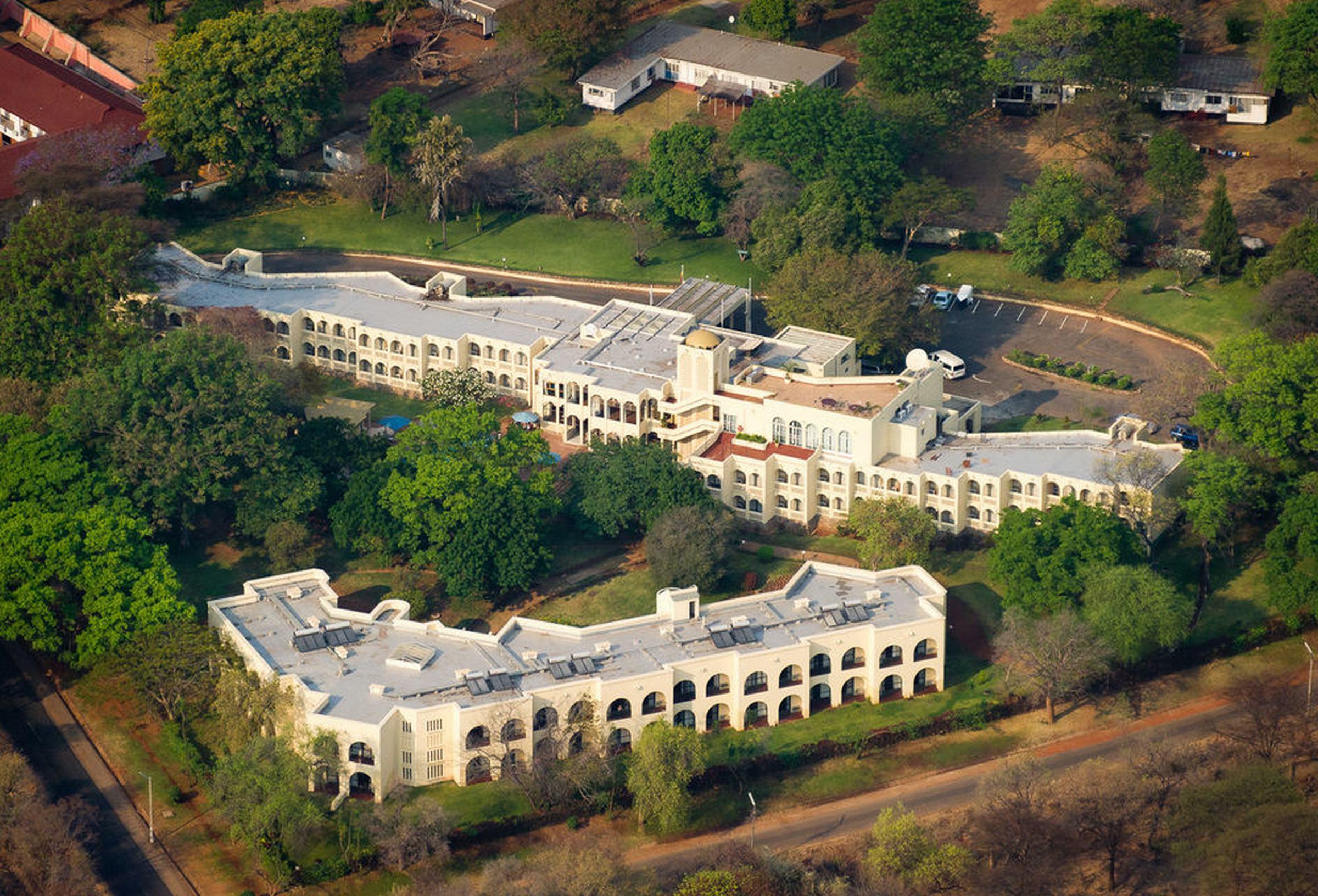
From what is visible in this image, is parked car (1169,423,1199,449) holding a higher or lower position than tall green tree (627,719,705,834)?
higher

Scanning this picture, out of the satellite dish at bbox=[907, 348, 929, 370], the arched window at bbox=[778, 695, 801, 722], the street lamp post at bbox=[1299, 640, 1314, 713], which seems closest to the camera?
the arched window at bbox=[778, 695, 801, 722]

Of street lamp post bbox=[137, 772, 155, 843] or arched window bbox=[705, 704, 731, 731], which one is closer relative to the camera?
street lamp post bbox=[137, 772, 155, 843]

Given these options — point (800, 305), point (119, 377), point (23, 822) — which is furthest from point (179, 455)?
point (800, 305)

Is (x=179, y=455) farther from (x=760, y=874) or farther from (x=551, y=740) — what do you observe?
(x=760, y=874)

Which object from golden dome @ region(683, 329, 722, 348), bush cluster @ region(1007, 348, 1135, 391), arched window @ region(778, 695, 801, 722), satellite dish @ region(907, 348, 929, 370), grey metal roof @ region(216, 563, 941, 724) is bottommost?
arched window @ region(778, 695, 801, 722)

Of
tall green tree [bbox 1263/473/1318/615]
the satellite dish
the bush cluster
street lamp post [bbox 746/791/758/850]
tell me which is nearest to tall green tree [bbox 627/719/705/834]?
street lamp post [bbox 746/791/758/850]

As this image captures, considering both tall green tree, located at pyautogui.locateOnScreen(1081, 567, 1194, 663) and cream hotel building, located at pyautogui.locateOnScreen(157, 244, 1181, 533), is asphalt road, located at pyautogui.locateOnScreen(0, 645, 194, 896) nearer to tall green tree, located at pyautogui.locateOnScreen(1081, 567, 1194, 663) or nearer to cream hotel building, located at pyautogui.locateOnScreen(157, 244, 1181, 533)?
cream hotel building, located at pyautogui.locateOnScreen(157, 244, 1181, 533)
